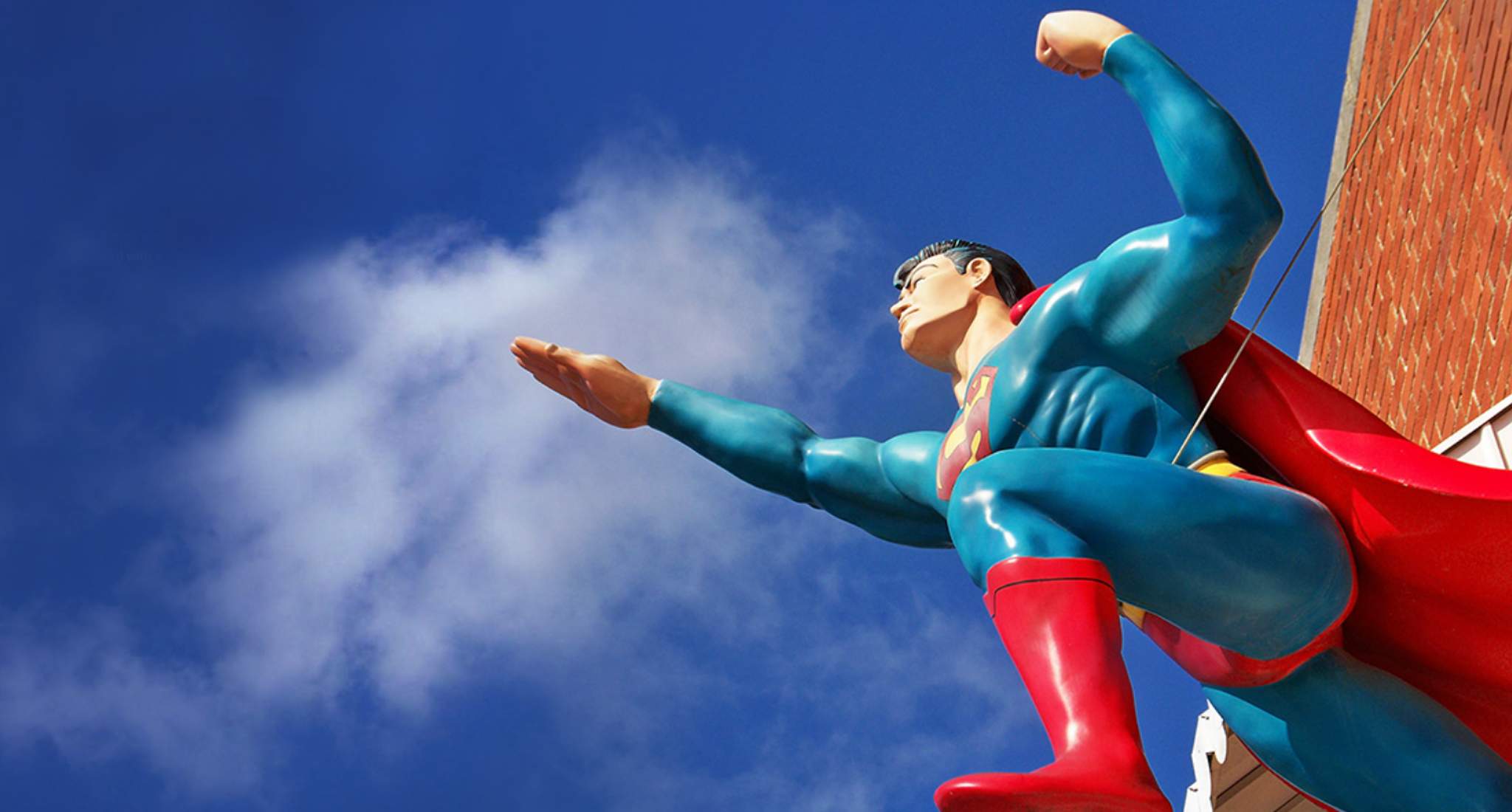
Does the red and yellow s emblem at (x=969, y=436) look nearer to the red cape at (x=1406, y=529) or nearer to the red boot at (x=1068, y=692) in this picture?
the red cape at (x=1406, y=529)

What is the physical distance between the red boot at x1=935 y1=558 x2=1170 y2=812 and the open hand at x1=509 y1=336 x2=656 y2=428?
1264 mm

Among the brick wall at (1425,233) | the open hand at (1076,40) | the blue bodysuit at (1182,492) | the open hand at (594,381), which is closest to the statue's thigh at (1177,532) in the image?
the blue bodysuit at (1182,492)

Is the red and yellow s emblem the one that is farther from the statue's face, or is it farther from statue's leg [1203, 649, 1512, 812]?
statue's leg [1203, 649, 1512, 812]

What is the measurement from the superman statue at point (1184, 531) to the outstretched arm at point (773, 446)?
0.09 m

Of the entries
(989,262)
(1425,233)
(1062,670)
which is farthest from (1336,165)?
(1062,670)

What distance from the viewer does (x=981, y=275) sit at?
11.8 feet

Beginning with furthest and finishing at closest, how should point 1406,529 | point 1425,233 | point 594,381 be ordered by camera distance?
point 1425,233 < point 594,381 < point 1406,529

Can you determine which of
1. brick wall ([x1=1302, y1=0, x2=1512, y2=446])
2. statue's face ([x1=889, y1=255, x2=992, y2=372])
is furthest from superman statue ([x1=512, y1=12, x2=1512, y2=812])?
brick wall ([x1=1302, y1=0, x2=1512, y2=446])

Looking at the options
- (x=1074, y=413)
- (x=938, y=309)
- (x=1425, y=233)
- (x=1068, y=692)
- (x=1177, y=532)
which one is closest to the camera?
(x=1068, y=692)

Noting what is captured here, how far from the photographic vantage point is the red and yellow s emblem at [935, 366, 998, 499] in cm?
314

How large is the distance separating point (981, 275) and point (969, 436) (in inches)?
21.3

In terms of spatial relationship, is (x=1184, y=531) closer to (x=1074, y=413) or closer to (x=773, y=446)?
(x=1074, y=413)

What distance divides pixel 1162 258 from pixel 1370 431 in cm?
48

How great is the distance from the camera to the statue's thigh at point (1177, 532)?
268cm
